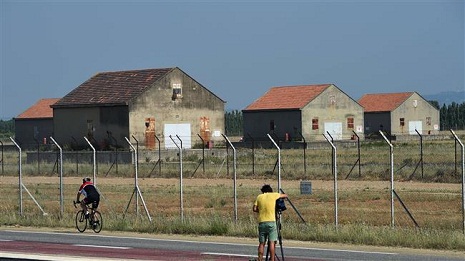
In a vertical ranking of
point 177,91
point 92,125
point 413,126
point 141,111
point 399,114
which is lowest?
point 92,125

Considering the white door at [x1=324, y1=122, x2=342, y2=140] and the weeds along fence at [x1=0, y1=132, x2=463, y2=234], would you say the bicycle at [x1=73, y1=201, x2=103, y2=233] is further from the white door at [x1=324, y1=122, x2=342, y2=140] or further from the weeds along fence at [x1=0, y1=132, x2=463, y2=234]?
the white door at [x1=324, y1=122, x2=342, y2=140]

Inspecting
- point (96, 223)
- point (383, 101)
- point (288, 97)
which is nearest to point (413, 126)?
point (383, 101)

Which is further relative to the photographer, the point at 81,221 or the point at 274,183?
the point at 274,183

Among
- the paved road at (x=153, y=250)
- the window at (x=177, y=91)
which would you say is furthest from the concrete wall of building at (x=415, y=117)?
the paved road at (x=153, y=250)

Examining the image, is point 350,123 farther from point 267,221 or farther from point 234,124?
point 267,221

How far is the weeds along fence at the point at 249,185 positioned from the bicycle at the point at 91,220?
6.69ft

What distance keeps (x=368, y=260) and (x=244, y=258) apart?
2653mm

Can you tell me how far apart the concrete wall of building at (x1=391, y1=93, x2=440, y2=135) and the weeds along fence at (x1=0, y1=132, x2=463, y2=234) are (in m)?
35.9

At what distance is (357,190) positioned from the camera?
42719mm

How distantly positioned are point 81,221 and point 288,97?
65.0 metres

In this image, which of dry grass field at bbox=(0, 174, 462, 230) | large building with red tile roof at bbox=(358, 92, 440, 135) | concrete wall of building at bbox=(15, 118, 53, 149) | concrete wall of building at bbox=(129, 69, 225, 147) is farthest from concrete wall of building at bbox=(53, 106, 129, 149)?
large building with red tile roof at bbox=(358, 92, 440, 135)

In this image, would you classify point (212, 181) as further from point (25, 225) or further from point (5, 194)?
point (25, 225)

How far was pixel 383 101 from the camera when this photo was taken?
114062mm

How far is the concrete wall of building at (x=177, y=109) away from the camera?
A: 74.7 metres
